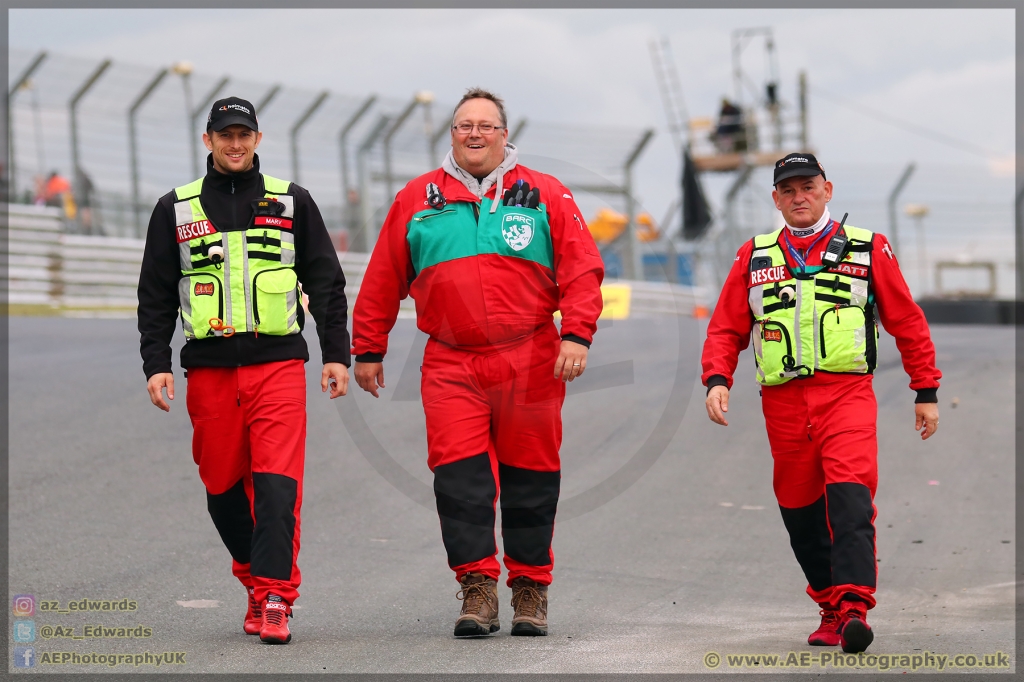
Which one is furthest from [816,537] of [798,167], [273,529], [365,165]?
[365,165]

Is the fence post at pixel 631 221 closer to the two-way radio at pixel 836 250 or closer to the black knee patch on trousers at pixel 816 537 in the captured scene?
the two-way radio at pixel 836 250

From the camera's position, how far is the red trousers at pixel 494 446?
4.79 metres

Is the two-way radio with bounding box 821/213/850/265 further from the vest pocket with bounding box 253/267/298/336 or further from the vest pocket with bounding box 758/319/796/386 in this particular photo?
the vest pocket with bounding box 253/267/298/336

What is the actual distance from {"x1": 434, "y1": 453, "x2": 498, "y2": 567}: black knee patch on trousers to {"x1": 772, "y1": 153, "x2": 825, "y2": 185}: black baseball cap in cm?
163

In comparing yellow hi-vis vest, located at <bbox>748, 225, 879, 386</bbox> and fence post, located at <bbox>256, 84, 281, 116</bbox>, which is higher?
fence post, located at <bbox>256, 84, 281, 116</bbox>

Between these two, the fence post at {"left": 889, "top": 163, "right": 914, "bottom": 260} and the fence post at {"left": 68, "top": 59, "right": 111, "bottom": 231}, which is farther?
the fence post at {"left": 889, "top": 163, "right": 914, "bottom": 260}

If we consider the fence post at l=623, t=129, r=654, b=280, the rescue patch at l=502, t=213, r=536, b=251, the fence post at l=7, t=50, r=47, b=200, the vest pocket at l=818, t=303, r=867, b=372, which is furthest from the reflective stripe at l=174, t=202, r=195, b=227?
the fence post at l=7, t=50, r=47, b=200

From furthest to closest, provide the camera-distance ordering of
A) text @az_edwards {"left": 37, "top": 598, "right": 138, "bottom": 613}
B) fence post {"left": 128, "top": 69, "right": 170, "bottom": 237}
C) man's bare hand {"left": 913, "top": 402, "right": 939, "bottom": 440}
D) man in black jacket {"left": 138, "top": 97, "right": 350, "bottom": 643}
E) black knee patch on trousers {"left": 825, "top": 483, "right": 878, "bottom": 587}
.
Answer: fence post {"left": 128, "top": 69, "right": 170, "bottom": 237} → text @az_edwards {"left": 37, "top": 598, "right": 138, "bottom": 613} → man's bare hand {"left": 913, "top": 402, "right": 939, "bottom": 440} → man in black jacket {"left": 138, "top": 97, "right": 350, "bottom": 643} → black knee patch on trousers {"left": 825, "top": 483, "right": 878, "bottom": 587}

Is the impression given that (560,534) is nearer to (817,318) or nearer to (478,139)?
(817,318)

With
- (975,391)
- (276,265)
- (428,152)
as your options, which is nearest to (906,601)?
(276,265)

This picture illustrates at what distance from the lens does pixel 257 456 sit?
4.64 m

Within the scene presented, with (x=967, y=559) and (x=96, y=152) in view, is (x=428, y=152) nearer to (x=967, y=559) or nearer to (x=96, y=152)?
(x=96, y=152)

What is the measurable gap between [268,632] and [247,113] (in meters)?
1.99

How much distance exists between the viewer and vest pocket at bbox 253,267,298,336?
4.68 metres
